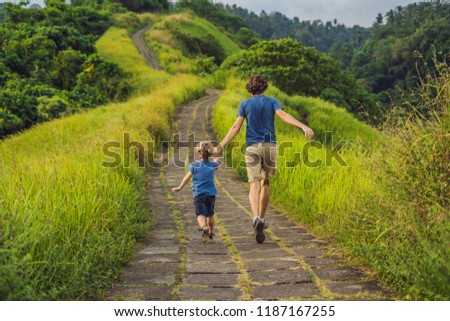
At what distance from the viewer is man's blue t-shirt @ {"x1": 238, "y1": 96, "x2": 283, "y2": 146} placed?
5.07m

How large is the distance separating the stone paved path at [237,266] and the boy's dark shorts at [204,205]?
11.2 inches

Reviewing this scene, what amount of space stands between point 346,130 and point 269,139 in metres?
15.2

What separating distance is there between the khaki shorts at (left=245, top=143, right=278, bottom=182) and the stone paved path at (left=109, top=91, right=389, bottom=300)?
69cm

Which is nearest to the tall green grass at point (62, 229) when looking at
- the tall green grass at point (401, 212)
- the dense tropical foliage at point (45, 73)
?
the tall green grass at point (401, 212)

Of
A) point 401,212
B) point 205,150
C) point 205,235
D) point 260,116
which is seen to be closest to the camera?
point 401,212

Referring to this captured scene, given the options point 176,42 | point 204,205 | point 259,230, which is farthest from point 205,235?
point 176,42

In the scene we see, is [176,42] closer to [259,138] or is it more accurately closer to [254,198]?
[259,138]

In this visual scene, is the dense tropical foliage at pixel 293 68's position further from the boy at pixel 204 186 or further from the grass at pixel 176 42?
the boy at pixel 204 186

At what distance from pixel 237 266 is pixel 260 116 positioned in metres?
1.75

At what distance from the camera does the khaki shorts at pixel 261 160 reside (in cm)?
514

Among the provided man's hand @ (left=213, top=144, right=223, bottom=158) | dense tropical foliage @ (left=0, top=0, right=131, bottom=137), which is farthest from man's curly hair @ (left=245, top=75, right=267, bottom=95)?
dense tropical foliage @ (left=0, top=0, right=131, bottom=137)

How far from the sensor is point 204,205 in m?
5.23

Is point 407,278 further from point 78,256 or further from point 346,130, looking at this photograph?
point 346,130

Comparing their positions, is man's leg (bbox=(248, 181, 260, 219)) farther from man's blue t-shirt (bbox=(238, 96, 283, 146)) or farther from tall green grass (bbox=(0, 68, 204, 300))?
tall green grass (bbox=(0, 68, 204, 300))
